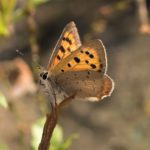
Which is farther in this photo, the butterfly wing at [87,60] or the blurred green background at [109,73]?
the blurred green background at [109,73]

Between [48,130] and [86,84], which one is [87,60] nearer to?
[86,84]

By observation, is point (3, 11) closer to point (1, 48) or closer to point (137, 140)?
point (137, 140)

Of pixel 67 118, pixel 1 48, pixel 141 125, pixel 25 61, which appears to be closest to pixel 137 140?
pixel 141 125

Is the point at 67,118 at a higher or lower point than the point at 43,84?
lower

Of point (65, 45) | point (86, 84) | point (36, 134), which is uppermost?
point (65, 45)

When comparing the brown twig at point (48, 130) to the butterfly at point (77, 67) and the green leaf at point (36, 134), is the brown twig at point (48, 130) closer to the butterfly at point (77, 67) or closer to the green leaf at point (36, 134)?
the butterfly at point (77, 67)

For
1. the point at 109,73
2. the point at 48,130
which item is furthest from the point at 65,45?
the point at 109,73

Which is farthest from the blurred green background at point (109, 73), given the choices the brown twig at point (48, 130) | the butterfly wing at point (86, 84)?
the brown twig at point (48, 130)
